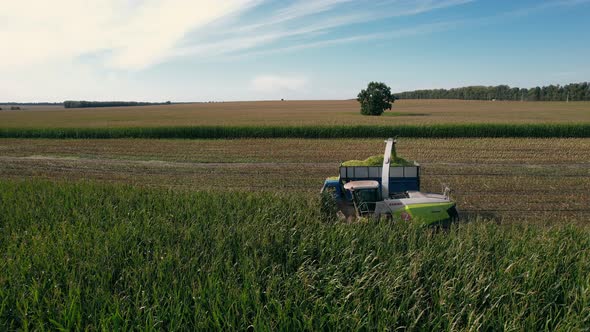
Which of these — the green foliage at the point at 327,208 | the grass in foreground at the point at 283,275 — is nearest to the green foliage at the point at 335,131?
the green foliage at the point at 327,208

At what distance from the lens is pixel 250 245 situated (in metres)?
5.95

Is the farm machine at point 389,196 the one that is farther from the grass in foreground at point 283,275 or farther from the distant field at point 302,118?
the distant field at point 302,118

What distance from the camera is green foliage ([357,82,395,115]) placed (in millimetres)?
48781

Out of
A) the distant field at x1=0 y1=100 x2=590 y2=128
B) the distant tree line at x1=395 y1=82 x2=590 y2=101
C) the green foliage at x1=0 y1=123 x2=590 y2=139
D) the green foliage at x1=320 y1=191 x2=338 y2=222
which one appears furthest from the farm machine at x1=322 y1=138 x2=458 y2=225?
the distant tree line at x1=395 y1=82 x2=590 y2=101

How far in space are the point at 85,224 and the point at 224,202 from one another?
2.66m

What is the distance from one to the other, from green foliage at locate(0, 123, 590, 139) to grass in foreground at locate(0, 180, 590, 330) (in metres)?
23.8

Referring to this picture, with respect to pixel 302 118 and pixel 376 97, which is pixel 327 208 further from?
pixel 376 97

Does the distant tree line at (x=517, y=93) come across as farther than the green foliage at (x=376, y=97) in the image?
Yes

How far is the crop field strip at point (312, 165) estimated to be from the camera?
1435cm

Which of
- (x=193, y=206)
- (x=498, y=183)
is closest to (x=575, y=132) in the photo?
(x=498, y=183)

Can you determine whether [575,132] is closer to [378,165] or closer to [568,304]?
[378,165]

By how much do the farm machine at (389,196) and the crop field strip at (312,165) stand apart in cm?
323

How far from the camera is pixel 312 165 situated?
20.9 m

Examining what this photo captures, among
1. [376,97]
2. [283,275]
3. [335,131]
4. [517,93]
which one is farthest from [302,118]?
[517,93]
